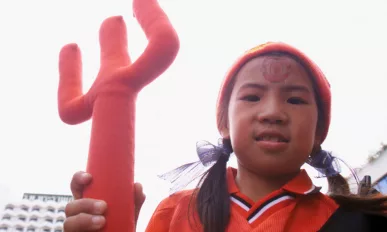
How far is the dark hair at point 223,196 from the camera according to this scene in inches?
47.4

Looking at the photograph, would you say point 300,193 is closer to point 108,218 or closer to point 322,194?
point 322,194

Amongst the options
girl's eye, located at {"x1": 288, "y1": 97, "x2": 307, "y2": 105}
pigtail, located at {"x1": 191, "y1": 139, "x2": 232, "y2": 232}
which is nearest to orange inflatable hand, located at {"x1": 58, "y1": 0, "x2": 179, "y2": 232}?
pigtail, located at {"x1": 191, "y1": 139, "x2": 232, "y2": 232}

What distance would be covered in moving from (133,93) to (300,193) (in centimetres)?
60

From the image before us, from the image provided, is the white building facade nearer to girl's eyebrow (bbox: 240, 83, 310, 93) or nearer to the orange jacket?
the orange jacket

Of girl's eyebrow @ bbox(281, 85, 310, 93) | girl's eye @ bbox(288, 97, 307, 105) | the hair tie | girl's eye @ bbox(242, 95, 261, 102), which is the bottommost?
the hair tie

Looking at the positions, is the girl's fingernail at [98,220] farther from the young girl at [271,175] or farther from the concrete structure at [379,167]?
the concrete structure at [379,167]

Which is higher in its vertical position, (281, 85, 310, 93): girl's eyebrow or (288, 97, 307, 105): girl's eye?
(281, 85, 310, 93): girl's eyebrow

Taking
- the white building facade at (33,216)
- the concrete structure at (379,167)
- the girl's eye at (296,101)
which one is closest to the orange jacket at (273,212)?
the girl's eye at (296,101)

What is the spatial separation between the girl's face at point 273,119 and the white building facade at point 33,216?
34.9m

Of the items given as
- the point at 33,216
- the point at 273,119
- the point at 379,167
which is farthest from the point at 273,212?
the point at 33,216

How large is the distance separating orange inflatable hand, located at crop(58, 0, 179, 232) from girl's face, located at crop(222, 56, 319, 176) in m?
0.32

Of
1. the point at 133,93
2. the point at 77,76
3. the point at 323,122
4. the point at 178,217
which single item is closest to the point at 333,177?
the point at 323,122

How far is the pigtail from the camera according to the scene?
3.91ft

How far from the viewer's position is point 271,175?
4.04 feet
